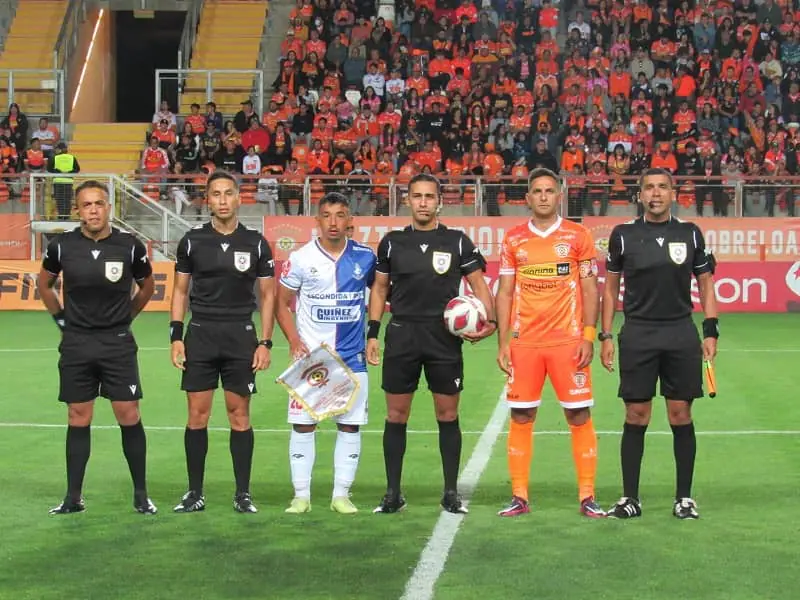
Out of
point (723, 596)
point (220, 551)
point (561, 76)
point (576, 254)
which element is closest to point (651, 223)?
point (576, 254)

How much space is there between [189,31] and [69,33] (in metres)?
3.05

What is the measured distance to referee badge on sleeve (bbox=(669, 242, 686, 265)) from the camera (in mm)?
8211

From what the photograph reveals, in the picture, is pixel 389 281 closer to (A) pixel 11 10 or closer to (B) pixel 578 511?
(B) pixel 578 511

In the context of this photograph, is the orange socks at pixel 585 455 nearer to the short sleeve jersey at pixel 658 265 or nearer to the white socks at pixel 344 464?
the short sleeve jersey at pixel 658 265

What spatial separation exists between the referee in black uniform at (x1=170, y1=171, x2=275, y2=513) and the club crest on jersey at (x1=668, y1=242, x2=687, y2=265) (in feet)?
7.72

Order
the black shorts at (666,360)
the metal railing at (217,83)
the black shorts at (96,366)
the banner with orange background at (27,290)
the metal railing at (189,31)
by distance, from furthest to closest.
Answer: the metal railing at (189,31) → the metal railing at (217,83) → the banner with orange background at (27,290) → the black shorts at (96,366) → the black shorts at (666,360)

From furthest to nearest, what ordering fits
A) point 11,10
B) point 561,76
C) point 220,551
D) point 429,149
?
point 11,10
point 561,76
point 429,149
point 220,551

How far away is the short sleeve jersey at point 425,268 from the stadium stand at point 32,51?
2700cm

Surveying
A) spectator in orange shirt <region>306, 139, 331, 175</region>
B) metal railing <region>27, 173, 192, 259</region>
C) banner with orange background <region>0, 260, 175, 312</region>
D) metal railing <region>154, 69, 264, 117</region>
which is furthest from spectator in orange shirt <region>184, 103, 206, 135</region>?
banner with orange background <region>0, 260, 175, 312</region>

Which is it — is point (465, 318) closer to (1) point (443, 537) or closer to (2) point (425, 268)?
(2) point (425, 268)

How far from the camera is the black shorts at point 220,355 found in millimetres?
8320

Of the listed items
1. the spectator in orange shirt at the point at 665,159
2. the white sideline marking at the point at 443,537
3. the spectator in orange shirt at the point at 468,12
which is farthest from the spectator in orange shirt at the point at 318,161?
the white sideline marking at the point at 443,537

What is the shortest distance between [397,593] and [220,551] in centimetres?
124

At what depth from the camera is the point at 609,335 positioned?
8.41 meters
